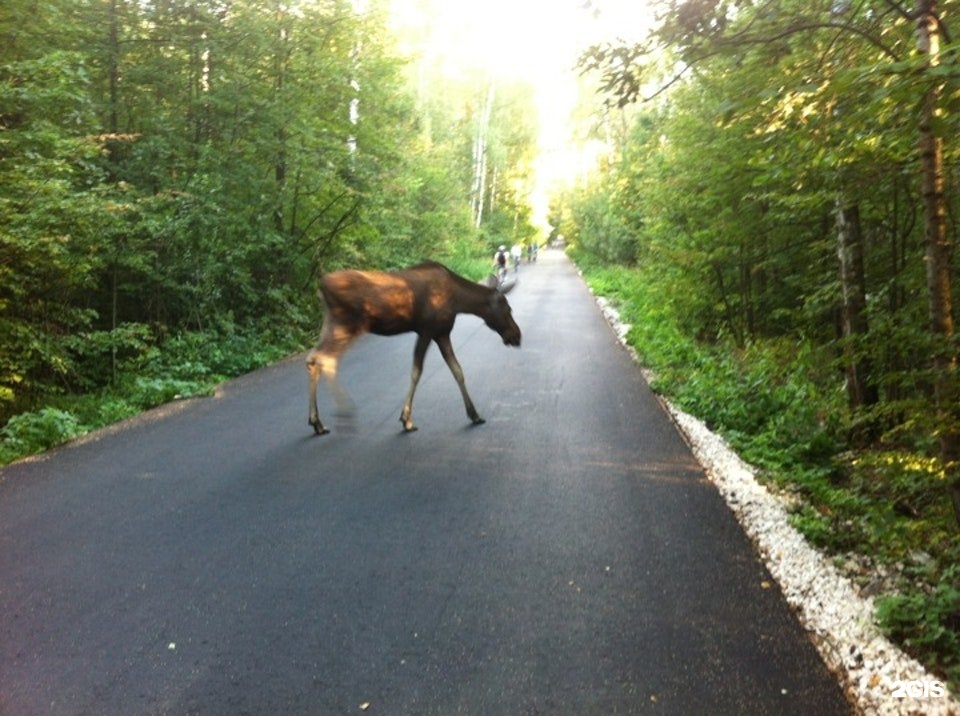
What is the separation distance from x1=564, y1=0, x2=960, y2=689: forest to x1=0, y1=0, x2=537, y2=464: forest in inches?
258

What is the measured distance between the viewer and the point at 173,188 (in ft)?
35.3

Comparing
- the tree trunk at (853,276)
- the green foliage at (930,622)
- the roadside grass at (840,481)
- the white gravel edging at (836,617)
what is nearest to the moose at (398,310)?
the roadside grass at (840,481)

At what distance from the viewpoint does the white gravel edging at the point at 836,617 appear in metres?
2.84

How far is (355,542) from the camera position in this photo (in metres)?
4.50

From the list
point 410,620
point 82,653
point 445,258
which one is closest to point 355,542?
point 410,620

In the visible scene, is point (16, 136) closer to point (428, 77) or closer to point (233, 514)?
point (233, 514)

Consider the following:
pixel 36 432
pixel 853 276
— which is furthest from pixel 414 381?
pixel 853 276

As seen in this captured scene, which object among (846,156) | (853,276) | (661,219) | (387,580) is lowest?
(387,580)

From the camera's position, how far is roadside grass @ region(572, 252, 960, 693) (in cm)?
336

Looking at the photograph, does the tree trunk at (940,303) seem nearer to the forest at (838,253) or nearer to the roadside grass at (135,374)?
the forest at (838,253)

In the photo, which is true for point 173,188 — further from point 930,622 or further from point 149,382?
point 930,622

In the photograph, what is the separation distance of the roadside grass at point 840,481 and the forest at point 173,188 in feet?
22.9

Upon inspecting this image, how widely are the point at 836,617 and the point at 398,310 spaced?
16.7 ft

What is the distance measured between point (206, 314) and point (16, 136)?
4890 mm
